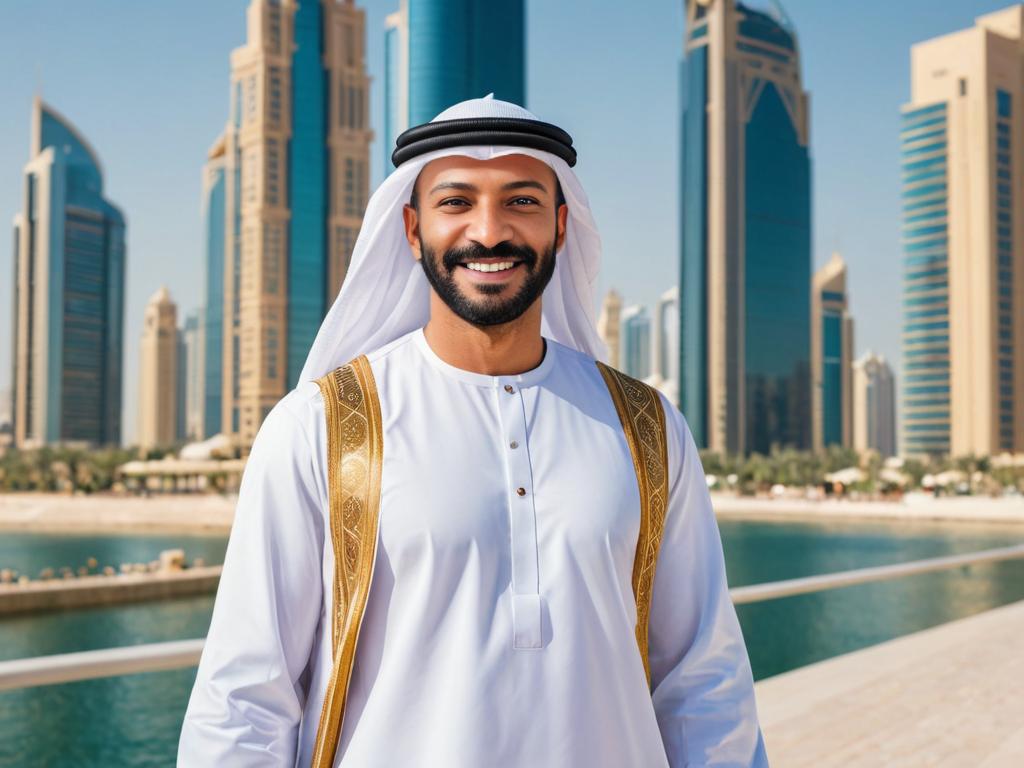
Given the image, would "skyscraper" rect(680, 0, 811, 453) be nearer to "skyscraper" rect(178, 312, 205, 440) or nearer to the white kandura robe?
"skyscraper" rect(178, 312, 205, 440)

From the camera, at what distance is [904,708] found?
436 cm

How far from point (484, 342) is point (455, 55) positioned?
73230 mm

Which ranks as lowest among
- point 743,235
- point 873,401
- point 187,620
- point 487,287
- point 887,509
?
point 887,509

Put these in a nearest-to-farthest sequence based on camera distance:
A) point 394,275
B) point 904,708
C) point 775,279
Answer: point 394,275 → point 904,708 → point 775,279

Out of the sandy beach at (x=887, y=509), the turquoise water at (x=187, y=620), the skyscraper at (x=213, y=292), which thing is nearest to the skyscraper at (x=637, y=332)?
the skyscraper at (x=213, y=292)

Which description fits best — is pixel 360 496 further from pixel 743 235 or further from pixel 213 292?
pixel 213 292

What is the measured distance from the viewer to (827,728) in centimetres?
401

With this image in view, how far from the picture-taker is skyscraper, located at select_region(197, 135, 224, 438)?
105 metres

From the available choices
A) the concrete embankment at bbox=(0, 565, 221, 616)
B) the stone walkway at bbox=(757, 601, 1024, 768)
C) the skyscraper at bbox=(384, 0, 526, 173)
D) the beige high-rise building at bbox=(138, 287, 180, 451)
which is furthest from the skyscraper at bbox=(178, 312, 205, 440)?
the stone walkway at bbox=(757, 601, 1024, 768)

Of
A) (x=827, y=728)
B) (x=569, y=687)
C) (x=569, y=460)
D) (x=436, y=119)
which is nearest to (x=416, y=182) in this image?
(x=436, y=119)

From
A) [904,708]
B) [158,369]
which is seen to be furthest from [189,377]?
[904,708]

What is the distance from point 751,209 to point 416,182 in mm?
95989

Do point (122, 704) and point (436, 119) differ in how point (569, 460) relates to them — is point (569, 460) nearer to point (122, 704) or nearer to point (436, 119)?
point (436, 119)

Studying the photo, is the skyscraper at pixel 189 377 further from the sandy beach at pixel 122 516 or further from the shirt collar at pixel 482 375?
the shirt collar at pixel 482 375
